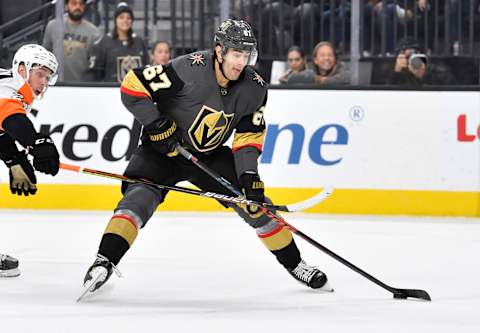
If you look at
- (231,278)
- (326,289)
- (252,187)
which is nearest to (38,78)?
(252,187)

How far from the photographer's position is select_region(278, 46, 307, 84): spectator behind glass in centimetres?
762

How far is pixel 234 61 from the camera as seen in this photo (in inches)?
168

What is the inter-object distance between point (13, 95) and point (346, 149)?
3.41m

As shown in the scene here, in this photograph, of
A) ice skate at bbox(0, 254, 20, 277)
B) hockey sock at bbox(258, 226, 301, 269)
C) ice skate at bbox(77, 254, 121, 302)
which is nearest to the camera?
ice skate at bbox(77, 254, 121, 302)

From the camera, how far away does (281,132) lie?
24.3ft

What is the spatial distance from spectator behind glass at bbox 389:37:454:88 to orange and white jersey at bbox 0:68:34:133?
3.61m

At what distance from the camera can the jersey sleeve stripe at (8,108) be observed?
168 inches

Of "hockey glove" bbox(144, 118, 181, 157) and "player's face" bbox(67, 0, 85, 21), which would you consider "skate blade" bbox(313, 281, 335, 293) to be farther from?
"player's face" bbox(67, 0, 85, 21)

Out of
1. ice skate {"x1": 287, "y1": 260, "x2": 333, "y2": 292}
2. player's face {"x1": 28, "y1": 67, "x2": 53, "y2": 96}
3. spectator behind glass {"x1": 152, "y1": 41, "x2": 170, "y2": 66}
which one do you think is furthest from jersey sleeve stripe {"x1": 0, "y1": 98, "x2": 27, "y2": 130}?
spectator behind glass {"x1": 152, "y1": 41, "x2": 170, "y2": 66}

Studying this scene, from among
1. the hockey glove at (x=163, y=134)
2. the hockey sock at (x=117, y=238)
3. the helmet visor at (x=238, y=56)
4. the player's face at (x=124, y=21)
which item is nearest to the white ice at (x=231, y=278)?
the hockey sock at (x=117, y=238)

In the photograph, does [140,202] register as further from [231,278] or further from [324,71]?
[324,71]

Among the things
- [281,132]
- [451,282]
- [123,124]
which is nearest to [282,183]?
[281,132]

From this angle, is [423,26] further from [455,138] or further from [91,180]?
[91,180]

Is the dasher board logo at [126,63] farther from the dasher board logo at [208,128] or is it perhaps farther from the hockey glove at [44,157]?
the hockey glove at [44,157]
